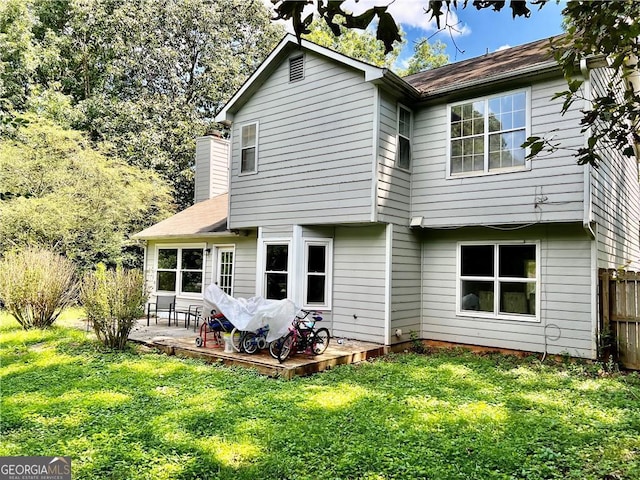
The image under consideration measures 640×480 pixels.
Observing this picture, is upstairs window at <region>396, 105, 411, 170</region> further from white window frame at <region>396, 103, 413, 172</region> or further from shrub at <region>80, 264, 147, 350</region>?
shrub at <region>80, 264, 147, 350</region>

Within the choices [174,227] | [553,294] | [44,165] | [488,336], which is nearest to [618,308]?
[553,294]

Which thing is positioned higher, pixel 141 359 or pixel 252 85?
pixel 252 85

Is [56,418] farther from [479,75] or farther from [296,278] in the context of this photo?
[479,75]

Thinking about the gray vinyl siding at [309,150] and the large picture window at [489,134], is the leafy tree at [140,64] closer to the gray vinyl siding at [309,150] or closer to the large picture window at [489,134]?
the gray vinyl siding at [309,150]

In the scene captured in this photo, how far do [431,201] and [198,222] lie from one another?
7.17 meters

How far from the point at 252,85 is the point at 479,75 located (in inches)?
201

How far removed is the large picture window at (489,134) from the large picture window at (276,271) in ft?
13.1

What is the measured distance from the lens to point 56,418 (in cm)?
469

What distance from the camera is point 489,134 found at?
8219 mm

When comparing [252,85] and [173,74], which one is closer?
[252,85]

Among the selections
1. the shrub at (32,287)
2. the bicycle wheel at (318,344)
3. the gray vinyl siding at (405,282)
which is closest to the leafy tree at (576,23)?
the bicycle wheel at (318,344)

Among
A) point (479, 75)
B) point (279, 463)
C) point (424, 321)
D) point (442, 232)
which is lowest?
point (279, 463)

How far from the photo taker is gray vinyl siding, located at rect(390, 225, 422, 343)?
853 centimetres

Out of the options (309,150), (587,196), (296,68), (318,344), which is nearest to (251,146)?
(309,150)
